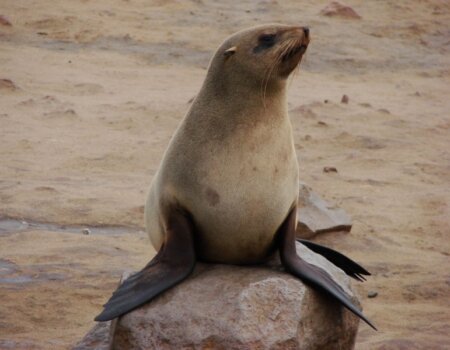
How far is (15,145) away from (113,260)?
2.97 m

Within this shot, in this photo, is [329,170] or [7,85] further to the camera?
[7,85]

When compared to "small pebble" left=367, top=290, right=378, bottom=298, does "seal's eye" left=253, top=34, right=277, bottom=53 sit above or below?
above

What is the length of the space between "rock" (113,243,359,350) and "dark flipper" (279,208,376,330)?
0.04 meters

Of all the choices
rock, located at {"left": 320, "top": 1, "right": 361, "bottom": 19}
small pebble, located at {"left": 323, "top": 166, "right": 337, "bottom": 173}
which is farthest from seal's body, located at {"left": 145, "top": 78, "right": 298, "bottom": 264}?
rock, located at {"left": 320, "top": 1, "right": 361, "bottom": 19}

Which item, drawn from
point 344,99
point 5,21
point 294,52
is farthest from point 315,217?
point 5,21

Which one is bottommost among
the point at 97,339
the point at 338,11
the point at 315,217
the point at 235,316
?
the point at 338,11

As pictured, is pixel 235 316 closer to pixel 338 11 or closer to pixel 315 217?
pixel 315 217

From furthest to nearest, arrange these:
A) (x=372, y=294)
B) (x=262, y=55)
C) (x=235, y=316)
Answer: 1. (x=372, y=294)
2. (x=262, y=55)
3. (x=235, y=316)

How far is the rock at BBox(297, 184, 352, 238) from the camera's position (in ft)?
A: 22.5

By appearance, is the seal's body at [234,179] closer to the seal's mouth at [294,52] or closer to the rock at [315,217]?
the seal's mouth at [294,52]

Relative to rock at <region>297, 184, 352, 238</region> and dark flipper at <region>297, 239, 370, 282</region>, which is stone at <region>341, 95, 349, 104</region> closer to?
rock at <region>297, 184, 352, 238</region>

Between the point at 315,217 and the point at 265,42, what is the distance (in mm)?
2669

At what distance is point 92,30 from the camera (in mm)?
13945

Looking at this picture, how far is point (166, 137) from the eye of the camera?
9508mm
